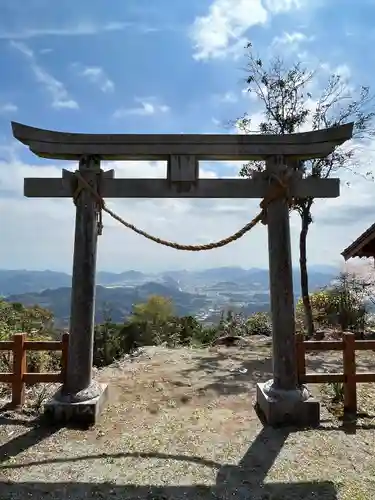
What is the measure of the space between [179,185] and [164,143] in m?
0.58

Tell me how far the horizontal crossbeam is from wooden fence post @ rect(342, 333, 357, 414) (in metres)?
2.03

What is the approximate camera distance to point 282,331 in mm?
5246

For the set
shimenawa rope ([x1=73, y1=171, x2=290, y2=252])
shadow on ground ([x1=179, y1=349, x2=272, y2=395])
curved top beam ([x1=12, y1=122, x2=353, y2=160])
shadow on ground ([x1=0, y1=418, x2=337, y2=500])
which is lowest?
shadow on ground ([x1=0, y1=418, x2=337, y2=500])

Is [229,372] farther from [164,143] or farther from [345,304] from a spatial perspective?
[345,304]

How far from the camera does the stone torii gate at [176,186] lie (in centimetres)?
527

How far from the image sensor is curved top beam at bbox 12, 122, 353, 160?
534 centimetres

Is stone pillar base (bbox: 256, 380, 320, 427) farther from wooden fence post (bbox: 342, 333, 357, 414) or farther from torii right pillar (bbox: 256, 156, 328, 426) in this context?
wooden fence post (bbox: 342, 333, 357, 414)

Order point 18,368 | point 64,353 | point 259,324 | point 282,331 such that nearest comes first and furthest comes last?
point 282,331 → point 64,353 → point 18,368 → point 259,324

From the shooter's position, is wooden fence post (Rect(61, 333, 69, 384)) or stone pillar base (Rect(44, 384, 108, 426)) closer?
stone pillar base (Rect(44, 384, 108, 426))

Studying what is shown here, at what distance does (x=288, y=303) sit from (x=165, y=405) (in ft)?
7.80

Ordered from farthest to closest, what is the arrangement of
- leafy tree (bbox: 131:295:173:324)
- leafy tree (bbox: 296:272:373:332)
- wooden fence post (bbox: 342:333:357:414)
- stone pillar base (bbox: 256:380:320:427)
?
leafy tree (bbox: 131:295:173:324), leafy tree (bbox: 296:272:373:332), wooden fence post (bbox: 342:333:357:414), stone pillar base (bbox: 256:380:320:427)

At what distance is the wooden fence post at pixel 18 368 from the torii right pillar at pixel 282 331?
10.7 feet

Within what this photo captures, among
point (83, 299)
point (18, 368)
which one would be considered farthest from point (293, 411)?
point (18, 368)

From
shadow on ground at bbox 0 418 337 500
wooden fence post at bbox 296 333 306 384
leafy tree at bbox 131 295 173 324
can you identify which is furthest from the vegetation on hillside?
shadow on ground at bbox 0 418 337 500
